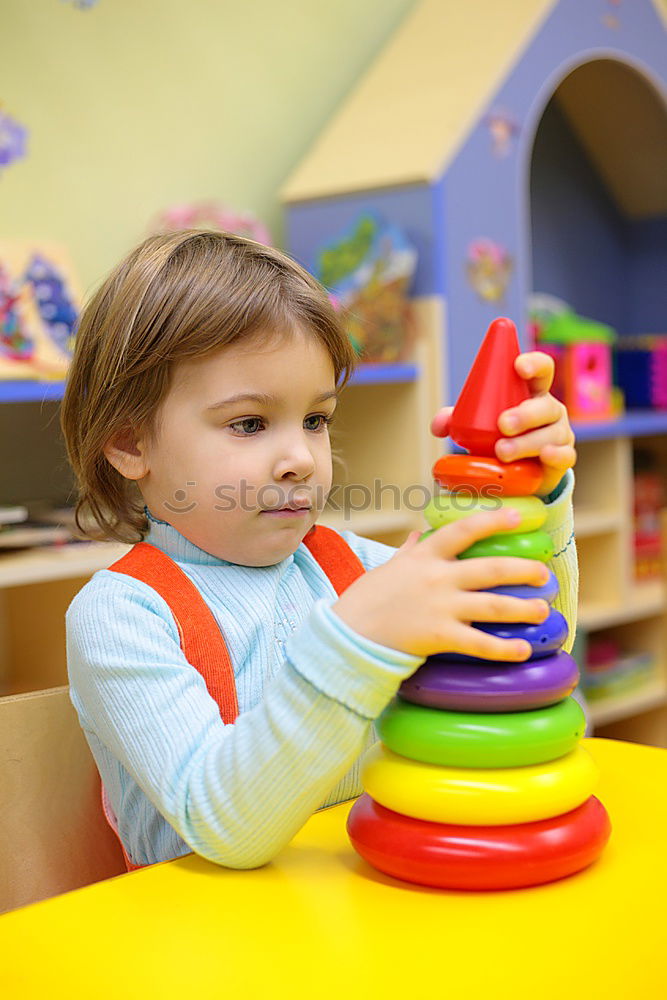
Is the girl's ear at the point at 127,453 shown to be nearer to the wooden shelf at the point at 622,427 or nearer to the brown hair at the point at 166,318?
the brown hair at the point at 166,318

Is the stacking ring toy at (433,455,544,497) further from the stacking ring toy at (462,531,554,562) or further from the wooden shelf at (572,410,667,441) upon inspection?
the wooden shelf at (572,410,667,441)

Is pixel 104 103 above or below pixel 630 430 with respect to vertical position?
above

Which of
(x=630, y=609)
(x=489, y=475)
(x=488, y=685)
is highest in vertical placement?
(x=489, y=475)

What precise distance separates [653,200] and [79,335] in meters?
2.26

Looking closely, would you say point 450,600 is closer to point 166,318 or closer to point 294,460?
point 294,460

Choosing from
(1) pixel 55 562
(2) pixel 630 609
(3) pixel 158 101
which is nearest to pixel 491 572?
(1) pixel 55 562

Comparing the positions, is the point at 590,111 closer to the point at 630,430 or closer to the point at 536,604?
the point at 630,430

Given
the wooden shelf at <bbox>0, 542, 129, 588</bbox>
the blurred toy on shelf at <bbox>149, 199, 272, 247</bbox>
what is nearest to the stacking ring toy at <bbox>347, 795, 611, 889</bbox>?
the wooden shelf at <bbox>0, 542, 129, 588</bbox>

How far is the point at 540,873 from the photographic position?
1.76 ft

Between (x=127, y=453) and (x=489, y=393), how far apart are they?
342 mm

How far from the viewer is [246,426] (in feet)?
2.47

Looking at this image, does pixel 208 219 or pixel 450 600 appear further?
pixel 208 219

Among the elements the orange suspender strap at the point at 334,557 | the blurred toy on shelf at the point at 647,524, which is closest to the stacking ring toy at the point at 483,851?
the orange suspender strap at the point at 334,557

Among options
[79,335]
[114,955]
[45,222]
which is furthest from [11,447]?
[114,955]
